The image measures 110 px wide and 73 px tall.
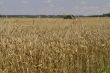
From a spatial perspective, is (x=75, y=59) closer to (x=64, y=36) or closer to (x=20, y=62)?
(x=64, y=36)

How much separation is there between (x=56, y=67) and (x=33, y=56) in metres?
0.90

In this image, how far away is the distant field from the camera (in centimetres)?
736

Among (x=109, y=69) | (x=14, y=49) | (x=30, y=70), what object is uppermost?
(x=14, y=49)

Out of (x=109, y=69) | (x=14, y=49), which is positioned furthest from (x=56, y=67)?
(x=109, y=69)

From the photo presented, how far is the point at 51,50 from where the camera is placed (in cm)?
843

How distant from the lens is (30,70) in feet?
24.6

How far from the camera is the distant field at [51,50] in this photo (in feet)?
24.2

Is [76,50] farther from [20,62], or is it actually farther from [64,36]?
[20,62]

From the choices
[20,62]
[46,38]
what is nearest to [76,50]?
[46,38]

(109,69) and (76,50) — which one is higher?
(76,50)

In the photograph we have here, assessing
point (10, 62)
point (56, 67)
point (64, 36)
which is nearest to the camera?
point (10, 62)

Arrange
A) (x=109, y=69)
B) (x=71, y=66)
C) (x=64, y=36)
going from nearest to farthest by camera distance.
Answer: (x=71, y=66) < (x=64, y=36) < (x=109, y=69)

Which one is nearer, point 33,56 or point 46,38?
point 33,56

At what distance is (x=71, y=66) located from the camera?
29.9 ft
